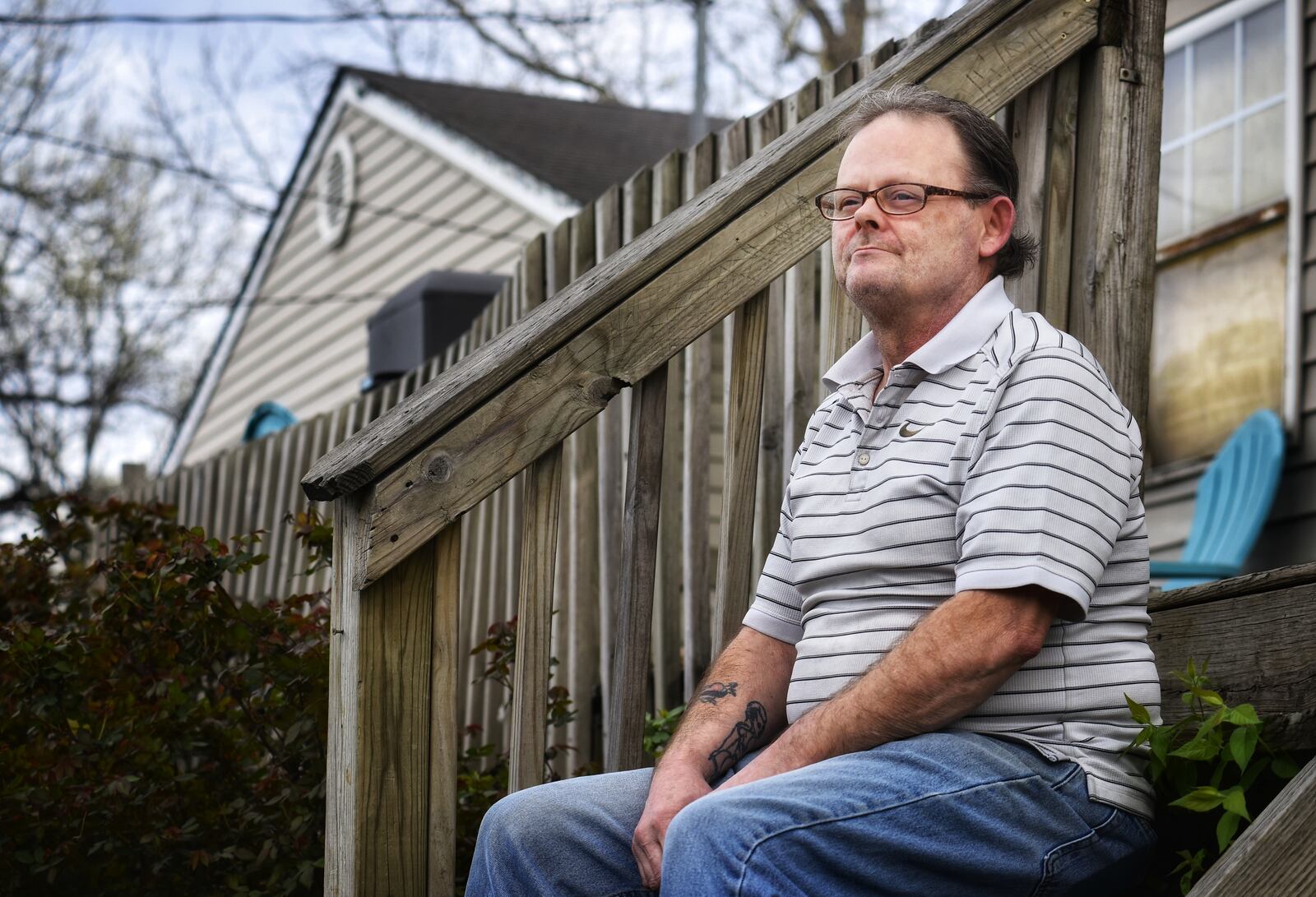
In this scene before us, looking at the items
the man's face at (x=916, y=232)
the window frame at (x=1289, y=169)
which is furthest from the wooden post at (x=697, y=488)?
the window frame at (x=1289, y=169)

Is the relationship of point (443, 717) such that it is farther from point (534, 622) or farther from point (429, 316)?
point (429, 316)

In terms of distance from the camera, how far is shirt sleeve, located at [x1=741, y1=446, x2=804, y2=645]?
224 cm

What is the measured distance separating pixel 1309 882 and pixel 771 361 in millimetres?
1844

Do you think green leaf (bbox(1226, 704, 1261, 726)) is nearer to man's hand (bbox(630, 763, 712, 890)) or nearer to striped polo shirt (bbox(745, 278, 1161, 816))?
striped polo shirt (bbox(745, 278, 1161, 816))

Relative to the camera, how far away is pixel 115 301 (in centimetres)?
1991

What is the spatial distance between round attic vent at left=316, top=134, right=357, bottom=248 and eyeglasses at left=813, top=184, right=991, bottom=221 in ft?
34.9

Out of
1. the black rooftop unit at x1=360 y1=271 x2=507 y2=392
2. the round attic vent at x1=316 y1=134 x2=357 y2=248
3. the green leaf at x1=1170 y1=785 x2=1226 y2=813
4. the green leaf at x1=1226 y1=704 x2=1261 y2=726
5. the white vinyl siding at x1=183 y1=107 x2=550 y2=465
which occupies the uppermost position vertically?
the round attic vent at x1=316 y1=134 x2=357 y2=248

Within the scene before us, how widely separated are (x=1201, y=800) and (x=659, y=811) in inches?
27.0

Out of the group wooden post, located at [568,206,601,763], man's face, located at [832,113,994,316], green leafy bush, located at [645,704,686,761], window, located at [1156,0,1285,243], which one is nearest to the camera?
man's face, located at [832,113,994,316]

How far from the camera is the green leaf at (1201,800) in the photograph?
1731 millimetres

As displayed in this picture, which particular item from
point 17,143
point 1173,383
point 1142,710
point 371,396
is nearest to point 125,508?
point 371,396

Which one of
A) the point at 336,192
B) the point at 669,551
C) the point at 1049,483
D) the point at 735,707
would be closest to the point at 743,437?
the point at 735,707

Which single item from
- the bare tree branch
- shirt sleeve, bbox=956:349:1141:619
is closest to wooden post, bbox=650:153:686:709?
shirt sleeve, bbox=956:349:1141:619

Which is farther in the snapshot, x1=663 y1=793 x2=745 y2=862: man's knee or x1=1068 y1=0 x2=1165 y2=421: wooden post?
x1=1068 y1=0 x2=1165 y2=421: wooden post
